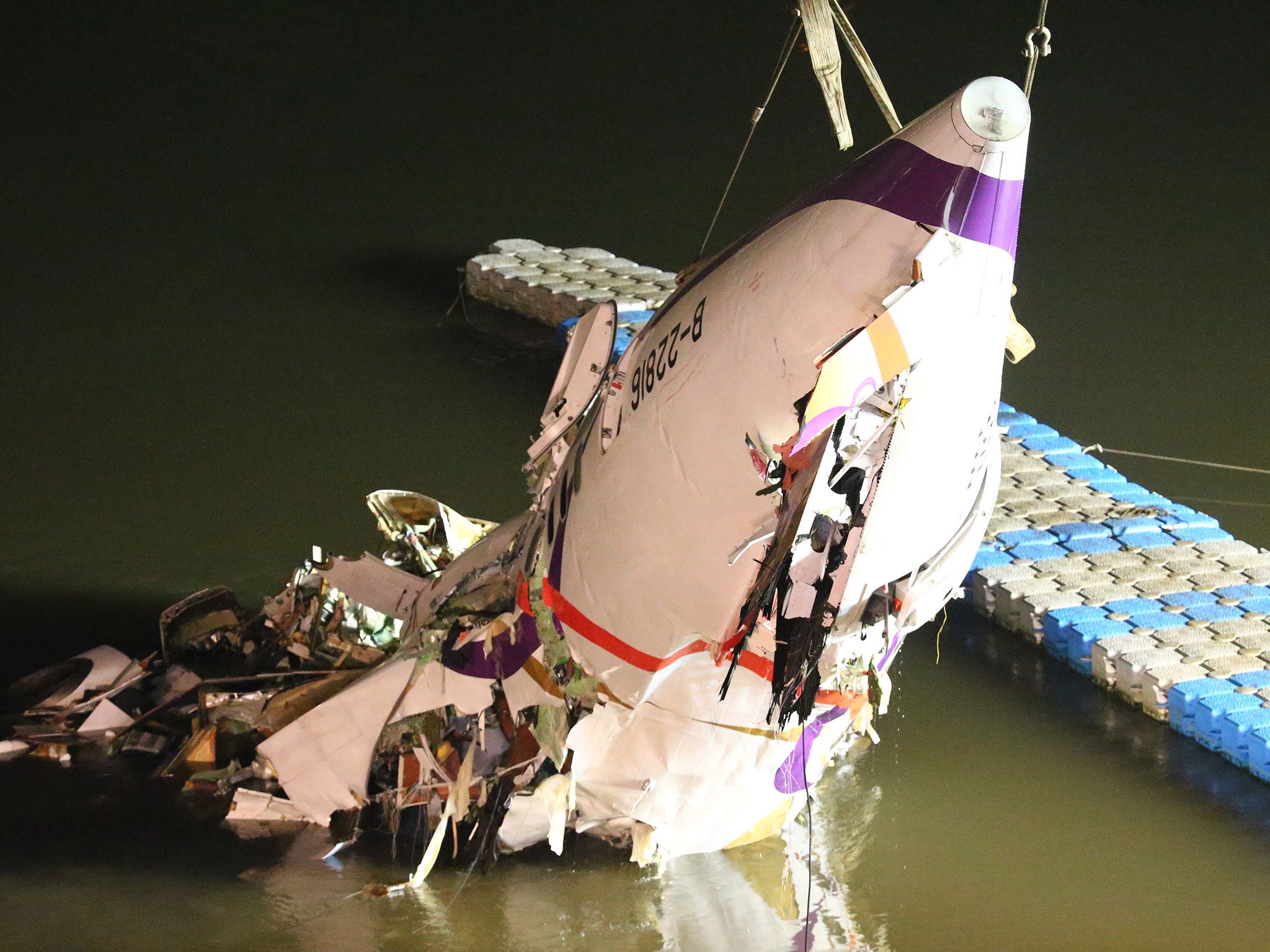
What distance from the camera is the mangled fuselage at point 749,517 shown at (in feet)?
8.64

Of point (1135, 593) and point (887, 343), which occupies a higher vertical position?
point (887, 343)

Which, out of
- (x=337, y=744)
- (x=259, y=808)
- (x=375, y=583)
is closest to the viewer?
(x=337, y=744)

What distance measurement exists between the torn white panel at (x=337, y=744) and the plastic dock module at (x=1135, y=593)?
1.80 meters

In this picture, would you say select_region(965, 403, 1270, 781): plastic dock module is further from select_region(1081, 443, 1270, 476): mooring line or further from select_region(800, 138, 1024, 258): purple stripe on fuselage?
select_region(800, 138, 1024, 258): purple stripe on fuselage

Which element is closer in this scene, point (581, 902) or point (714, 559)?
point (714, 559)

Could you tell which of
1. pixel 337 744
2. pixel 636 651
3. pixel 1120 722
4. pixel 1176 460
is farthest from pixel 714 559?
pixel 1176 460

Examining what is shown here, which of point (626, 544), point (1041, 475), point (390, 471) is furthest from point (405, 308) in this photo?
point (626, 544)

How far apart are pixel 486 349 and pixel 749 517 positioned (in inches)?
189

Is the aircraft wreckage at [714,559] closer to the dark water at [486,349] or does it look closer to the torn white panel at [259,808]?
the torn white panel at [259,808]

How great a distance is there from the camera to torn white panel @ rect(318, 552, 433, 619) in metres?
4.30

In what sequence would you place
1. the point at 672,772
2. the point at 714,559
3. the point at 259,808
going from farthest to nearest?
the point at 259,808 < the point at 672,772 < the point at 714,559

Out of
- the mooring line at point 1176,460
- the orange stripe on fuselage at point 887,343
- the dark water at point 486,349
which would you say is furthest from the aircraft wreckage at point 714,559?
the mooring line at point 1176,460

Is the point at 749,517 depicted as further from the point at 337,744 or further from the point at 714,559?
the point at 337,744

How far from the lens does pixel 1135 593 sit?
16.2 feet
